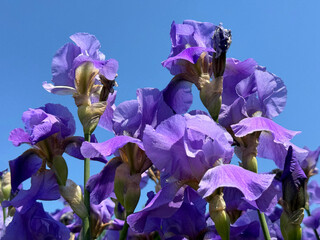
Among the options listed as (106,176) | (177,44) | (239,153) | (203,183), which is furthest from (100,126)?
(203,183)

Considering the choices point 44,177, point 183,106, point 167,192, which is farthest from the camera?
point 183,106

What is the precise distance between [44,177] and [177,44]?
2.48ft

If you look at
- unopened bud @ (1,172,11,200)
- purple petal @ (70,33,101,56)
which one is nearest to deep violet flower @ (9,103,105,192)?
purple petal @ (70,33,101,56)

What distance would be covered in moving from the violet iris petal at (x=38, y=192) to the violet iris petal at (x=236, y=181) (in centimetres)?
61

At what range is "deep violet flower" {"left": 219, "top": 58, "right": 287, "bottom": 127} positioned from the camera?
138 centimetres

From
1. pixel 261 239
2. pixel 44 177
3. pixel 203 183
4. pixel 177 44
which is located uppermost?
pixel 177 44

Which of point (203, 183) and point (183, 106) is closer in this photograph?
point (203, 183)

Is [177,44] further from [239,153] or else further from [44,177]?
[44,177]

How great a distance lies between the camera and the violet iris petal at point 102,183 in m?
1.20

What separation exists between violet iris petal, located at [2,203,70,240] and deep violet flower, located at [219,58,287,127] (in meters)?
0.74

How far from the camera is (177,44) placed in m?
1.50

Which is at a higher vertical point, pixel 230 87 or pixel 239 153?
pixel 230 87

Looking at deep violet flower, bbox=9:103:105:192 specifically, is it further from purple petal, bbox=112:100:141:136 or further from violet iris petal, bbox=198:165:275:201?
violet iris petal, bbox=198:165:275:201

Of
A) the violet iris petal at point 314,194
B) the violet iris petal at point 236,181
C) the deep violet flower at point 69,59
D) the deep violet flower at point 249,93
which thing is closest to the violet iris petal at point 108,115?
the deep violet flower at point 69,59
